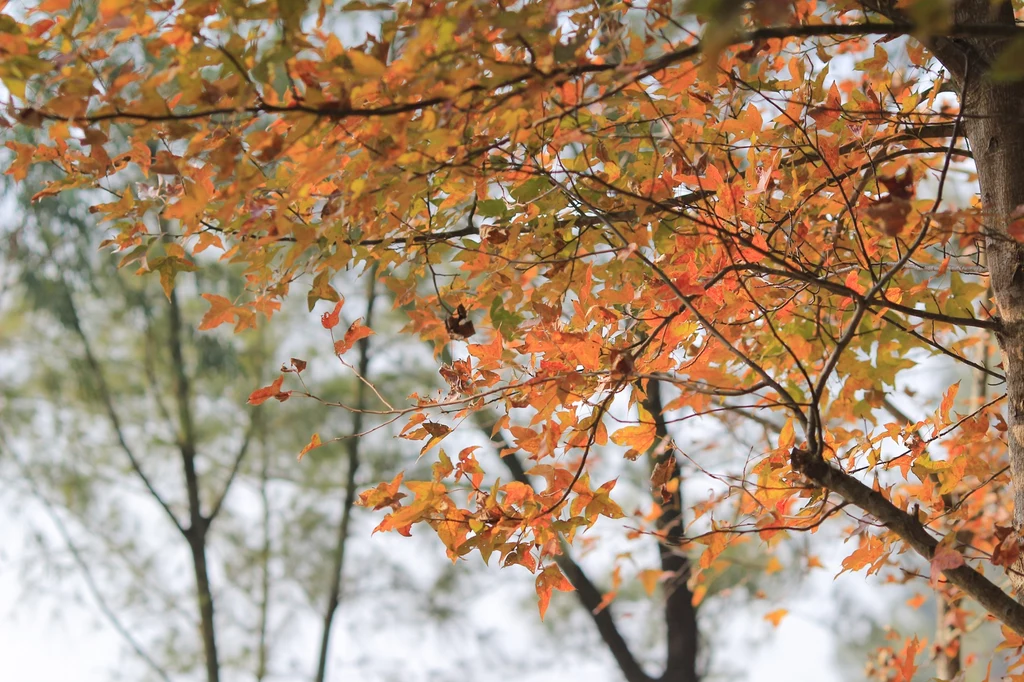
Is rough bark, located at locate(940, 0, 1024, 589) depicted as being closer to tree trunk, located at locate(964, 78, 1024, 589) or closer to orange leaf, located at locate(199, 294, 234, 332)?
tree trunk, located at locate(964, 78, 1024, 589)

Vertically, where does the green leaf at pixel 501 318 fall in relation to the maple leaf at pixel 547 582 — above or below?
above

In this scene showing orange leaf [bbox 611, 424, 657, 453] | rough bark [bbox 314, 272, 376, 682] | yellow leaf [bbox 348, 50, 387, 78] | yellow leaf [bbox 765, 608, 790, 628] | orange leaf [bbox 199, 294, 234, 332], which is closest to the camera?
yellow leaf [bbox 348, 50, 387, 78]

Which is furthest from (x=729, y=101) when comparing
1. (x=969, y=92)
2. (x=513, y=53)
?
(x=969, y=92)

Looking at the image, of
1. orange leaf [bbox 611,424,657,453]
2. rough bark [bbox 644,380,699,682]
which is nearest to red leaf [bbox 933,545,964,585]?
orange leaf [bbox 611,424,657,453]

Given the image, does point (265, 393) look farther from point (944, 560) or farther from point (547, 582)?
point (944, 560)

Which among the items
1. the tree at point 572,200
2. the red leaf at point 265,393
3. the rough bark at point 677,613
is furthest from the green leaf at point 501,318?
the rough bark at point 677,613

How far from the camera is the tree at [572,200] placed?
2.43ft

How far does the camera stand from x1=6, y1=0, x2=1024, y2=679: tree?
0.74 metres

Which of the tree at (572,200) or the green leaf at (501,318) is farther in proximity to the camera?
the green leaf at (501,318)

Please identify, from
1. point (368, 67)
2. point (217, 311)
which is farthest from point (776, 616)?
point (368, 67)

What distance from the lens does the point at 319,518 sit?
4.38m

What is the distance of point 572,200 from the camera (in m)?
1.07

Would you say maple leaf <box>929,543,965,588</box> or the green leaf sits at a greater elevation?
the green leaf

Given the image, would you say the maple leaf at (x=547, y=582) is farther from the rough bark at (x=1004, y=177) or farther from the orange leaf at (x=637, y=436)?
the rough bark at (x=1004, y=177)
